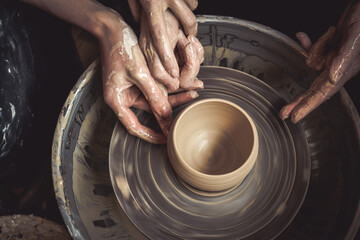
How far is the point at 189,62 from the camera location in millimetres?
1290

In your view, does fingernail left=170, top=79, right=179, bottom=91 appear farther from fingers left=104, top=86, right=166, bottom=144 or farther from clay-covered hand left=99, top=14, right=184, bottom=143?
fingers left=104, top=86, right=166, bottom=144

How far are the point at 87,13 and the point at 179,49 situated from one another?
1.59ft

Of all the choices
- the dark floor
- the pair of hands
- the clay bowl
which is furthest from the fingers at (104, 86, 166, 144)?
the dark floor

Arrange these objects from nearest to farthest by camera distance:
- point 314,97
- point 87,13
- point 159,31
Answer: point 159,31 → point 314,97 → point 87,13

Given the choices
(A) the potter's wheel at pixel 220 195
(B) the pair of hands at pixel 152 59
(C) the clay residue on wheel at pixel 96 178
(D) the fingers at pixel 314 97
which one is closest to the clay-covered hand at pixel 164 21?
(B) the pair of hands at pixel 152 59

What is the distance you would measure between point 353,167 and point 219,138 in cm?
63

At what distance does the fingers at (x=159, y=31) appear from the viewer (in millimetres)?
1221

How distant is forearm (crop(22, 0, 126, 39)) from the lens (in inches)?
54.4

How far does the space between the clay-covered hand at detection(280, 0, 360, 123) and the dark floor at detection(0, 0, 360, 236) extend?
0.55 metres

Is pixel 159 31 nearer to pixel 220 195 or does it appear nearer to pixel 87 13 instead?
pixel 87 13

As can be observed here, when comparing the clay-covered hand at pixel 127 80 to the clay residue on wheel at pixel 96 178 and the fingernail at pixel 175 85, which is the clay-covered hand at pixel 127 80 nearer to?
the fingernail at pixel 175 85

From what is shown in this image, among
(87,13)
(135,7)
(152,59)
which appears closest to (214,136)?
(152,59)

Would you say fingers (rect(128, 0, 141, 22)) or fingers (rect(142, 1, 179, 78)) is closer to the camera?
fingers (rect(142, 1, 179, 78))

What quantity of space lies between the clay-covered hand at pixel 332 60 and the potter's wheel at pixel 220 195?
5.9 inches
